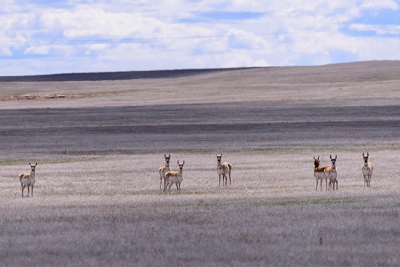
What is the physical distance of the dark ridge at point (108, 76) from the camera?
142 meters

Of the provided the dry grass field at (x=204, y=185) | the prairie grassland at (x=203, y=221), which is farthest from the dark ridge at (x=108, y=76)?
the prairie grassland at (x=203, y=221)

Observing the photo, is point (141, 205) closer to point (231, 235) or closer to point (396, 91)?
point (231, 235)

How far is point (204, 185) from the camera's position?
24.7 m

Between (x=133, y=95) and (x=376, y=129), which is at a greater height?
(x=133, y=95)

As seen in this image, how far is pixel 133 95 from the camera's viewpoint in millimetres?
93000

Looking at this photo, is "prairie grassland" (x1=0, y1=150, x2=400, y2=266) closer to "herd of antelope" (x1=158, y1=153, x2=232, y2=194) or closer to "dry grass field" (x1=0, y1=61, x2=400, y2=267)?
"dry grass field" (x1=0, y1=61, x2=400, y2=267)

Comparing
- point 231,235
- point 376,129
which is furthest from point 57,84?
point 231,235

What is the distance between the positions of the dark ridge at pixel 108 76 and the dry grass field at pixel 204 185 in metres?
65.2

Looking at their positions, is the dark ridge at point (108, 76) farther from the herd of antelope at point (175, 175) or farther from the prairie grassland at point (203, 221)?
the prairie grassland at point (203, 221)

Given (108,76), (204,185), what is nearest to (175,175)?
(204,185)

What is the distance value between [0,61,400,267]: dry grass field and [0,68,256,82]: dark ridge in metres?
65.2

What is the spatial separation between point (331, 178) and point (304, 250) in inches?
426

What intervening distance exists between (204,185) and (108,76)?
124198mm

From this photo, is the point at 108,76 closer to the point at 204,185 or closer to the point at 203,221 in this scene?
the point at 204,185
